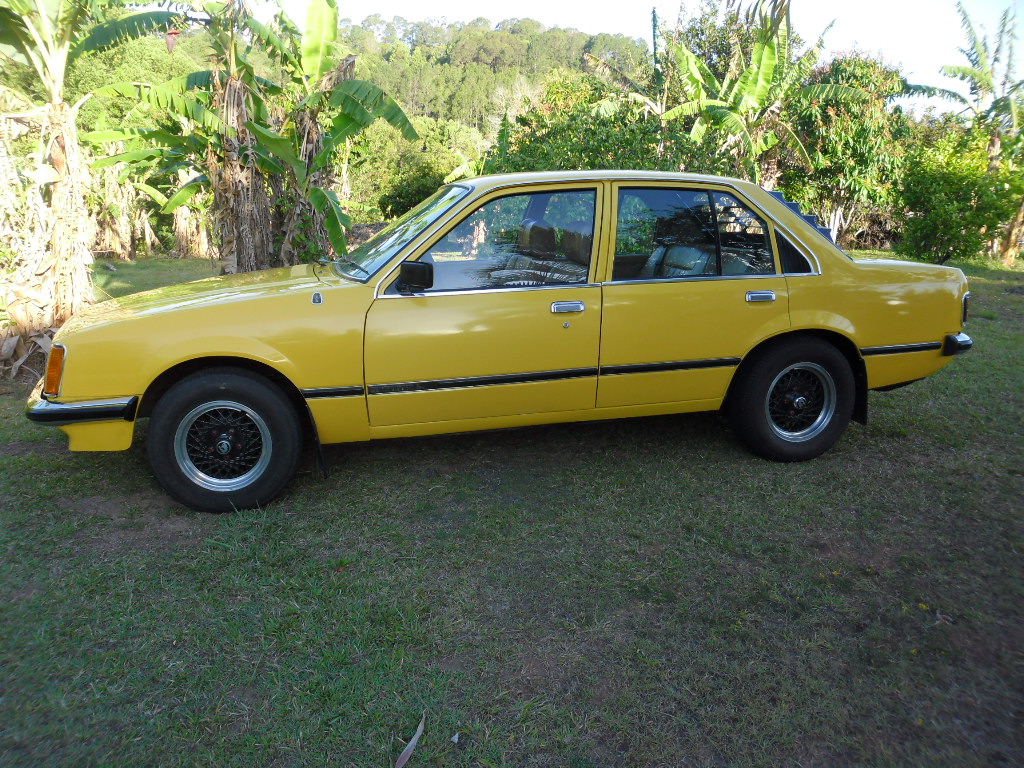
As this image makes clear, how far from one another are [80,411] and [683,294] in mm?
3400

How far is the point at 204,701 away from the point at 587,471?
2.64 metres

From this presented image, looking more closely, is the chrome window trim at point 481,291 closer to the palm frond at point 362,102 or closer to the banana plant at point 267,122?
the banana plant at point 267,122

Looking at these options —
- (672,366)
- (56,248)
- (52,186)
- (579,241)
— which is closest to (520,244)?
(579,241)

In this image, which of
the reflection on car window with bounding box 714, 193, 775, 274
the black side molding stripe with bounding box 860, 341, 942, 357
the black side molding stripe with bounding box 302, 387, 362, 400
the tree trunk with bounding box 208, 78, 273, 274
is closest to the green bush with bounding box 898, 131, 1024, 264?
the black side molding stripe with bounding box 860, 341, 942, 357

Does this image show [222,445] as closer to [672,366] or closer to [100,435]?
[100,435]

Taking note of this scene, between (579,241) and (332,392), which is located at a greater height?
(579,241)

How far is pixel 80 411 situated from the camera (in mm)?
3842

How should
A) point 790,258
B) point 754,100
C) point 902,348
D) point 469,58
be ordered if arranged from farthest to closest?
point 469,58
point 754,100
point 902,348
point 790,258

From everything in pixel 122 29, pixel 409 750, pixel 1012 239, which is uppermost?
pixel 122 29

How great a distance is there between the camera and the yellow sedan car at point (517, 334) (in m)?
3.96

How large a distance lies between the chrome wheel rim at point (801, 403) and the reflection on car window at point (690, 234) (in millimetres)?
725

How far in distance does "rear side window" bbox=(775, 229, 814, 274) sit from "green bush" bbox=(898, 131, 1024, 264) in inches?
399

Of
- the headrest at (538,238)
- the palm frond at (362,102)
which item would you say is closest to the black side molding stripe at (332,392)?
the headrest at (538,238)

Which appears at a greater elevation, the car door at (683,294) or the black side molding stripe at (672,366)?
the car door at (683,294)
